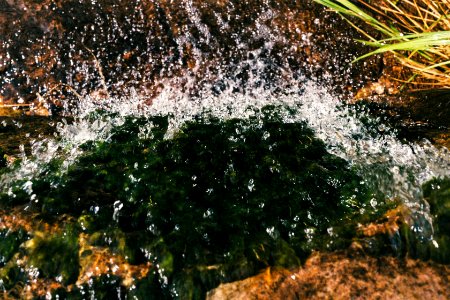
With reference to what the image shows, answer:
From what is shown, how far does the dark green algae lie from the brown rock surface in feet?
0.19

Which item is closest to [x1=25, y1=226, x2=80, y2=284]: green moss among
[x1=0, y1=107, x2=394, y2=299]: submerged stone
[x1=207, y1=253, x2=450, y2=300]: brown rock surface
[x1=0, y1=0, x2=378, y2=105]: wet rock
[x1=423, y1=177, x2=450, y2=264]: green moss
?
[x1=0, y1=107, x2=394, y2=299]: submerged stone

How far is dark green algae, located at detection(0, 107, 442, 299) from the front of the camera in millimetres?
1621

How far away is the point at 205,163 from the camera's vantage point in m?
2.18

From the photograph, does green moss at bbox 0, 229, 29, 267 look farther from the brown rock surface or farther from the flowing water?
the brown rock surface

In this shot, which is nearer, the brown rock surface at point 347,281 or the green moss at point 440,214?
the brown rock surface at point 347,281

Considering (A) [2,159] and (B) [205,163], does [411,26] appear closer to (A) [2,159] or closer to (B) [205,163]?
(B) [205,163]

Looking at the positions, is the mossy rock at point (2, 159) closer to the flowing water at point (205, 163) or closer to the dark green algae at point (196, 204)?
the flowing water at point (205, 163)

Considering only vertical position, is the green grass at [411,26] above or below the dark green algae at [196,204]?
above

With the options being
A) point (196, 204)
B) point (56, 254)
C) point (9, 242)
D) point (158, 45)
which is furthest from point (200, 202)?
point (158, 45)

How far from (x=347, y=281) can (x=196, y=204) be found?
2.64 ft

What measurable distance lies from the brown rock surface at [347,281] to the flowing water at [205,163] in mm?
65

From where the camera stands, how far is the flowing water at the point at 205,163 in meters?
1.67

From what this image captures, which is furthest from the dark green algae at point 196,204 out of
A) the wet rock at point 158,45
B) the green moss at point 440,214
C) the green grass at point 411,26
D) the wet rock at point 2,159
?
the green grass at point 411,26

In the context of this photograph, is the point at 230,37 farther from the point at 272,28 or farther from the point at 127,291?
the point at 127,291
